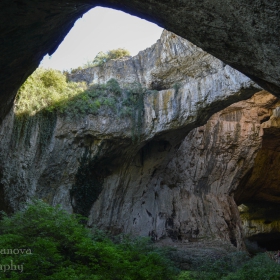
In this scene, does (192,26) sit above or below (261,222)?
above

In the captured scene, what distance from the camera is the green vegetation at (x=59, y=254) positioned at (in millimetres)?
5449

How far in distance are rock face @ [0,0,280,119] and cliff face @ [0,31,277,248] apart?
358cm

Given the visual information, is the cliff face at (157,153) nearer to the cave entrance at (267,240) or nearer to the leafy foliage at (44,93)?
the leafy foliage at (44,93)

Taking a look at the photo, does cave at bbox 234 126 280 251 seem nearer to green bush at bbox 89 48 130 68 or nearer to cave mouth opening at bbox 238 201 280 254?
cave mouth opening at bbox 238 201 280 254

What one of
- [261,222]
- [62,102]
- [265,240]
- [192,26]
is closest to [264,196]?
[261,222]

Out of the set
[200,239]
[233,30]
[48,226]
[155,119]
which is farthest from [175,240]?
[233,30]

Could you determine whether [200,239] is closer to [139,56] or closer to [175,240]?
[175,240]

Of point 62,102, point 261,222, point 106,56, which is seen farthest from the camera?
point 261,222

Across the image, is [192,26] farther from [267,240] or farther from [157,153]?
[267,240]

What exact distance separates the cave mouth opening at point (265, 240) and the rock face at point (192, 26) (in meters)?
17.9

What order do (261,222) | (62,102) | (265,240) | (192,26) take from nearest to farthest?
(192,26)
(62,102)
(261,222)
(265,240)

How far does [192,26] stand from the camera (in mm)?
5645

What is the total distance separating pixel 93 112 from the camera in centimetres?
1270

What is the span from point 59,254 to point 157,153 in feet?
27.6
